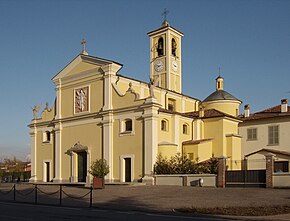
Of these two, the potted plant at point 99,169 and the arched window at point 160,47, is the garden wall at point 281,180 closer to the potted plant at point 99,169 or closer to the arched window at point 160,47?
the potted plant at point 99,169

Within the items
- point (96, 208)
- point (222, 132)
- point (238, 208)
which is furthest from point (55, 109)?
point (238, 208)

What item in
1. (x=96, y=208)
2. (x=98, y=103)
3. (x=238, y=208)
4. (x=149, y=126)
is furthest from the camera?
(x=98, y=103)

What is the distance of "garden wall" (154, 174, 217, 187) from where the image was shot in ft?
96.6

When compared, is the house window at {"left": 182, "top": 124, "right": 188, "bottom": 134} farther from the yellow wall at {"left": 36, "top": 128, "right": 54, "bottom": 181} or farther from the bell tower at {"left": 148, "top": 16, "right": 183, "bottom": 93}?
the yellow wall at {"left": 36, "top": 128, "right": 54, "bottom": 181}

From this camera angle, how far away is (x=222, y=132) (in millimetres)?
40438

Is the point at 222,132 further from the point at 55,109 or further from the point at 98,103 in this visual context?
the point at 55,109

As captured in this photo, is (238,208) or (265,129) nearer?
(238,208)

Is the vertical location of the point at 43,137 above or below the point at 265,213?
above

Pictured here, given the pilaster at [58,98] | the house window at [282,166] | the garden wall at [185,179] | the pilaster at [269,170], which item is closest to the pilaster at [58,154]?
the pilaster at [58,98]

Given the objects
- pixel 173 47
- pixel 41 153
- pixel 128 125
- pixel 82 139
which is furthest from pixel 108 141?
pixel 173 47

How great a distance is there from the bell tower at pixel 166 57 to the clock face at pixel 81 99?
29.9 feet

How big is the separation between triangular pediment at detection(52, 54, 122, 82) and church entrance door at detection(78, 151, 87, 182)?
8.08 m

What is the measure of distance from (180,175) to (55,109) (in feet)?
62.5

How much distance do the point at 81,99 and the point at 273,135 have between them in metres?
20.7
